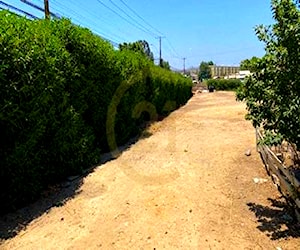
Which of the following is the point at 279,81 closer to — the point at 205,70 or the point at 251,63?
the point at 251,63

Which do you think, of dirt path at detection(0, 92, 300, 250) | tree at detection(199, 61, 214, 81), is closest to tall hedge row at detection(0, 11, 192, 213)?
dirt path at detection(0, 92, 300, 250)

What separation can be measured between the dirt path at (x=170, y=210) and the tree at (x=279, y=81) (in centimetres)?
122

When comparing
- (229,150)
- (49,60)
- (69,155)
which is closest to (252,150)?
(229,150)

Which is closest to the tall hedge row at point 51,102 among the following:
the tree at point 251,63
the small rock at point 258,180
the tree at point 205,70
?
the tree at point 251,63

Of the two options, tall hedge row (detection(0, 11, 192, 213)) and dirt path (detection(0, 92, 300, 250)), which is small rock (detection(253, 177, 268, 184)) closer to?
dirt path (detection(0, 92, 300, 250))

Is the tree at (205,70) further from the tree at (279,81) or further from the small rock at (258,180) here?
the tree at (279,81)

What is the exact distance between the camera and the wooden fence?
4.82 meters

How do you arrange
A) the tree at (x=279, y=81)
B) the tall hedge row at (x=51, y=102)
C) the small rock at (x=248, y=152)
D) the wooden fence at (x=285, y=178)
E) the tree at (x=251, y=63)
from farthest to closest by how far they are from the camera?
1. the small rock at (x=248, y=152)
2. the tall hedge row at (x=51, y=102)
3. the wooden fence at (x=285, y=178)
4. the tree at (x=251, y=63)
5. the tree at (x=279, y=81)

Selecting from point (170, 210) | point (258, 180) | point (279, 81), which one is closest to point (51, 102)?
point (170, 210)

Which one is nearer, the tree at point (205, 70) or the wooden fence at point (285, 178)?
the wooden fence at point (285, 178)

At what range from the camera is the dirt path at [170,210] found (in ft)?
→ 13.9

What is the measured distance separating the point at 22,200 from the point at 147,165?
9.59ft

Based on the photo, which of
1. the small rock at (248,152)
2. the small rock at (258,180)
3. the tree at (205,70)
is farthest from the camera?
the tree at (205,70)

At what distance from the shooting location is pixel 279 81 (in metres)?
4.33
